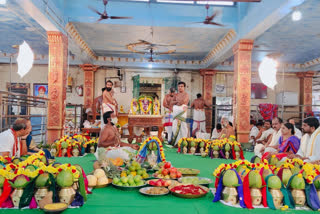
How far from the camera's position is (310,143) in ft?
13.9

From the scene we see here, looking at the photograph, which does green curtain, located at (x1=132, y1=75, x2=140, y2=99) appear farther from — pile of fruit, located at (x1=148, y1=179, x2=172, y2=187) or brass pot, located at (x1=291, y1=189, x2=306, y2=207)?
brass pot, located at (x1=291, y1=189, x2=306, y2=207)

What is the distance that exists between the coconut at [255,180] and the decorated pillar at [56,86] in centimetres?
552

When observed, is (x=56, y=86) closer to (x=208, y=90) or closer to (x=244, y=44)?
(x=244, y=44)

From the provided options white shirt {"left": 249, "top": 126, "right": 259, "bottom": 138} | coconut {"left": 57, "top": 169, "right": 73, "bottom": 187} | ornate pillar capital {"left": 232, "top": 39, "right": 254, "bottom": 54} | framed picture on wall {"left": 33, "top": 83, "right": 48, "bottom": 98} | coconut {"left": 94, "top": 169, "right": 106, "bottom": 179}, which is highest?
ornate pillar capital {"left": 232, "top": 39, "right": 254, "bottom": 54}

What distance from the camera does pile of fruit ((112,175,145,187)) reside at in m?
3.83

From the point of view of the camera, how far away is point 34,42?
1046 cm

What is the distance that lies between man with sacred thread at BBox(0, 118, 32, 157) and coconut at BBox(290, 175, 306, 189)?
13.1 ft

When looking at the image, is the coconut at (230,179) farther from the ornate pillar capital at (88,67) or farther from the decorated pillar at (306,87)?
the decorated pillar at (306,87)

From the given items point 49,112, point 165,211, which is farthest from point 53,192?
point 49,112

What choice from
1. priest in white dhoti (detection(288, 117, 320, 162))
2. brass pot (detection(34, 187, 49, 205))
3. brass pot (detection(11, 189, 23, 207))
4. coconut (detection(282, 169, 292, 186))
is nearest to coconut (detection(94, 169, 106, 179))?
brass pot (detection(34, 187, 49, 205))

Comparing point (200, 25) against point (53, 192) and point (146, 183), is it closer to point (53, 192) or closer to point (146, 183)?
point (146, 183)

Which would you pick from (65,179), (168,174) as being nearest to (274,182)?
(168,174)

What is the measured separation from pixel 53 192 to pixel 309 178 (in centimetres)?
286

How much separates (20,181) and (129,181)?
1.39 metres
